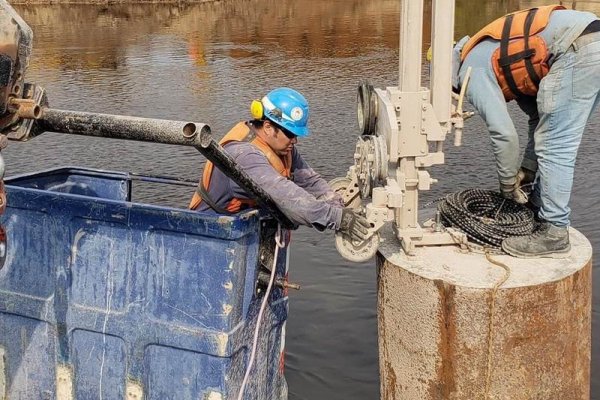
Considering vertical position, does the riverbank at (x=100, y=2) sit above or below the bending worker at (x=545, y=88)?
below

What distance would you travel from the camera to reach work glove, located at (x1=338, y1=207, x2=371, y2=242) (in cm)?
448

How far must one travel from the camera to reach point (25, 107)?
3648 mm

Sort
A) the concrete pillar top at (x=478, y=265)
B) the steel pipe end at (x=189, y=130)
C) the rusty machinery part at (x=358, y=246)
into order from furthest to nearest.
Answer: the rusty machinery part at (x=358, y=246) < the concrete pillar top at (x=478, y=265) < the steel pipe end at (x=189, y=130)

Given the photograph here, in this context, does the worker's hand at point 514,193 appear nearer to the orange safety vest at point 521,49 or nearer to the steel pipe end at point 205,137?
the orange safety vest at point 521,49

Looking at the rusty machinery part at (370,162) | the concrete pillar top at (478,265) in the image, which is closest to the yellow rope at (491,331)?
the concrete pillar top at (478,265)

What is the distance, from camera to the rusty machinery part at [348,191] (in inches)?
205

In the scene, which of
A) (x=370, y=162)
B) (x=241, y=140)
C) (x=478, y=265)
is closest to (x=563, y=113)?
(x=478, y=265)

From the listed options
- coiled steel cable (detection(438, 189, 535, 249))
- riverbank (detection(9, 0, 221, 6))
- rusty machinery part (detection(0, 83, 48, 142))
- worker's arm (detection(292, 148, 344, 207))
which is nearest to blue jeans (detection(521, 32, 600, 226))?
coiled steel cable (detection(438, 189, 535, 249))

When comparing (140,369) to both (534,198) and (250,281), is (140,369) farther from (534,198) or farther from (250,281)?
(534,198)

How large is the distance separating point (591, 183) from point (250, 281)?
22.4ft

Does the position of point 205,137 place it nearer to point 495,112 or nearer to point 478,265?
point 478,265

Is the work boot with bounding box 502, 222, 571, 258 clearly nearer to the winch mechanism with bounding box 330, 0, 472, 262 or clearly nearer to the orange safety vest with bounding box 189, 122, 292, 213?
the winch mechanism with bounding box 330, 0, 472, 262

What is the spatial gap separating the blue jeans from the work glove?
117 centimetres

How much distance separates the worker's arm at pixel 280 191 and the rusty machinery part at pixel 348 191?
816 millimetres
